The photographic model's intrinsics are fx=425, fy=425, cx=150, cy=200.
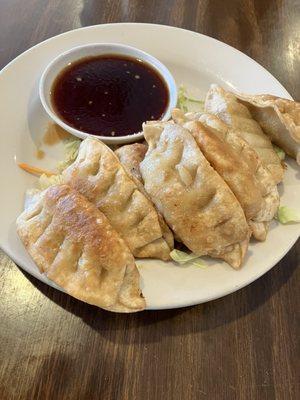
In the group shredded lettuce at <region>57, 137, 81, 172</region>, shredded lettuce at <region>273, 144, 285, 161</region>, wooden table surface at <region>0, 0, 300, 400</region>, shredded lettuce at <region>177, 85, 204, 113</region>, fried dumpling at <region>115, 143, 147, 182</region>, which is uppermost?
fried dumpling at <region>115, 143, 147, 182</region>

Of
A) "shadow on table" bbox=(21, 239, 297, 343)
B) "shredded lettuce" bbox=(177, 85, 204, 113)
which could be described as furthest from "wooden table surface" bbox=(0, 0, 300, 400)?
"shredded lettuce" bbox=(177, 85, 204, 113)

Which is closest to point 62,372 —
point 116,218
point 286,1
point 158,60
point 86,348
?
point 86,348

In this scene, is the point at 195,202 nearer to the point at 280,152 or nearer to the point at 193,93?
the point at 280,152

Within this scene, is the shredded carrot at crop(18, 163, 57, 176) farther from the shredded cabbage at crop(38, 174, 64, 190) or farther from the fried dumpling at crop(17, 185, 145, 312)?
the fried dumpling at crop(17, 185, 145, 312)

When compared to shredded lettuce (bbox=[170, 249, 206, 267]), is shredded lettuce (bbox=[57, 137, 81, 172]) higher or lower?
lower

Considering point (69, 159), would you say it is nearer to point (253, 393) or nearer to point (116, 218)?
point (116, 218)

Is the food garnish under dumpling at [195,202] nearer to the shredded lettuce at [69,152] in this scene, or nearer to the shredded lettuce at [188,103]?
the shredded lettuce at [69,152]
